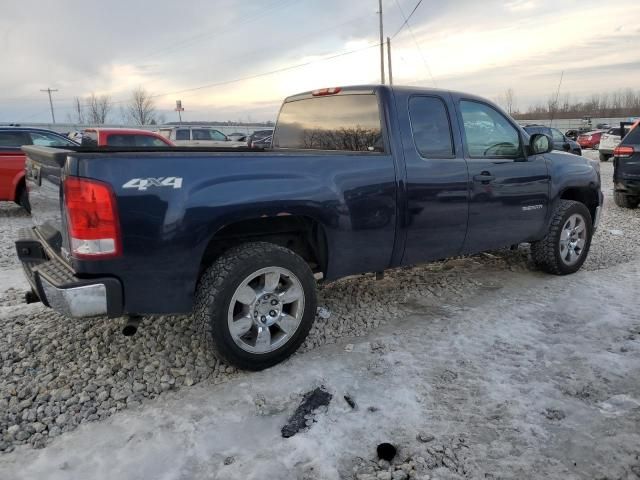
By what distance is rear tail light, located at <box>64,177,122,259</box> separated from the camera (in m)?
2.63

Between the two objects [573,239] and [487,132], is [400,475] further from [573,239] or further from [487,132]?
[573,239]

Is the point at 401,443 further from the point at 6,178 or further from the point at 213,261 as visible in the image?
the point at 6,178

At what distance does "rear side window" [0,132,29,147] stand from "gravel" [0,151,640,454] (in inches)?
175

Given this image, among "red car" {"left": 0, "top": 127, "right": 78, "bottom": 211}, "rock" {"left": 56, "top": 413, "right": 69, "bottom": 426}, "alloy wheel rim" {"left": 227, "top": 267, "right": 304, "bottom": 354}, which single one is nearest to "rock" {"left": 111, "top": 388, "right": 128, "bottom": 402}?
"rock" {"left": 56, "top": 413, "right": 69, "bottom": 426}

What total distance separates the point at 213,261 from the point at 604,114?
9680 centimetres

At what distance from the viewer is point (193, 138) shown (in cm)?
2144

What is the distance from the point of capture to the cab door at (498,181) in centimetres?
434

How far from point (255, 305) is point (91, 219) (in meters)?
1.15

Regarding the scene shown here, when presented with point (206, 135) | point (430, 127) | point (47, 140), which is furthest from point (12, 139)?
point (206, 135)

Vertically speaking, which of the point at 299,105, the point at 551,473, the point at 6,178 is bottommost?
the point at 551,473

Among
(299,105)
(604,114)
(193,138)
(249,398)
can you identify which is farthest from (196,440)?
(604,114)

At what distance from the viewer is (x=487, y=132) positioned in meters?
4.57

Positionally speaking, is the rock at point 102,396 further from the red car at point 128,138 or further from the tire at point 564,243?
the red car at point 128,138

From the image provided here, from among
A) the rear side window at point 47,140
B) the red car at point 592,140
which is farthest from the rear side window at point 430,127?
the red car at point 592,140
